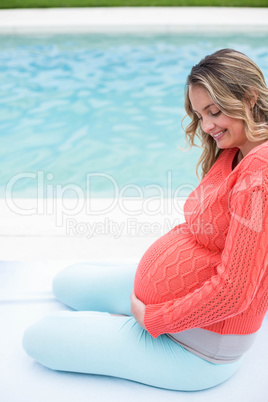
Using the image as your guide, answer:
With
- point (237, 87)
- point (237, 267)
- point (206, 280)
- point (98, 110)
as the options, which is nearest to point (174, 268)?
point (206, 280)

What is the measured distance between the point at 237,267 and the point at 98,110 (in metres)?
5.15

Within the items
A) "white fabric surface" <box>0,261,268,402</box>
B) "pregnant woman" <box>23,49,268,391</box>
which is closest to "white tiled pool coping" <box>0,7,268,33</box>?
"pregnant woman" <box>23,49,268,391</box>

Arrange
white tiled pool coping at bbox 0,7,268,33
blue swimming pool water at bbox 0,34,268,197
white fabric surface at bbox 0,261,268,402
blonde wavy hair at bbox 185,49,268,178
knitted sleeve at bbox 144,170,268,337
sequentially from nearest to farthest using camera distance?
1. knitted sleeve at bbox 144,170,268,337
2. blonde wavy hair at bbox 185,49,268,178
3. white fabric surface at bbox 0,261,268,402
4. blue swimming pool water at bbox 0,34,268,197
5. white tiled pool coping at bbox 0,7,268,33

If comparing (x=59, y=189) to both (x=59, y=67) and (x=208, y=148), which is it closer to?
(x=208, y=148)

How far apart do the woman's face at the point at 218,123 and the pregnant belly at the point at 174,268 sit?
369mm

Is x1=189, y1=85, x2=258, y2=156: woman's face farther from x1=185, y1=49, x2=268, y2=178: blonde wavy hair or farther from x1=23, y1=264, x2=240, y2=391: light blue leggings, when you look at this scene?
x1=23, y1=264, x2=240, y2=391: light blue leggings

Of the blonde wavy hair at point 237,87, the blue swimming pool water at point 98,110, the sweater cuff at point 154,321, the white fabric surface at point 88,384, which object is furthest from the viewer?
the blue swimming pool water at point 98,110

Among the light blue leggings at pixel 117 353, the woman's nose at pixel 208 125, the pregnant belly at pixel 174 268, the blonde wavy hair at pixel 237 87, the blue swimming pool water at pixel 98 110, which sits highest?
the blonde wavy hair at pixel 237 87

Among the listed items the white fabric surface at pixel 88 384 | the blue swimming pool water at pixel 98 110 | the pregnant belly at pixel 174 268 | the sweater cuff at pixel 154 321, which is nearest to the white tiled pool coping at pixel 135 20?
the blue swimming pool water at pixel 98 110

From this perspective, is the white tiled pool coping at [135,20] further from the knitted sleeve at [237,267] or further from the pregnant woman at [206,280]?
the knitted sleeve at [237,267]

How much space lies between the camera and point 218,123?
1522mm

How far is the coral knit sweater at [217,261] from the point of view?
4.30ft

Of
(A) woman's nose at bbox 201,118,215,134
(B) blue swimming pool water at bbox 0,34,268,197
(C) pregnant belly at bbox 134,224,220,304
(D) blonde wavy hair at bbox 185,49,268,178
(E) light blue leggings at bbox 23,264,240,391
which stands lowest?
(B) blue swimming pool water at bbox 0,34,268,197

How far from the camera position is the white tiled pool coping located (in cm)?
959
